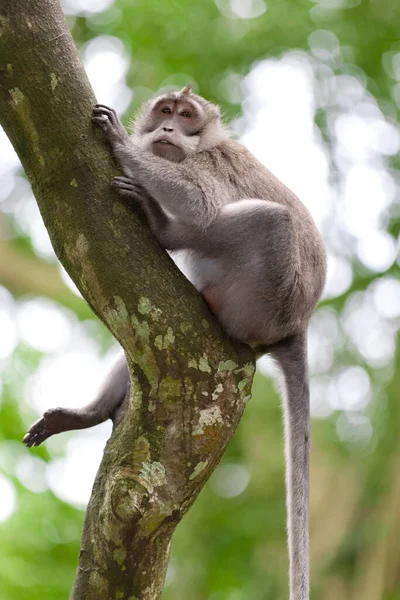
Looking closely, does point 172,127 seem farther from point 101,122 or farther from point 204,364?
point 204,364

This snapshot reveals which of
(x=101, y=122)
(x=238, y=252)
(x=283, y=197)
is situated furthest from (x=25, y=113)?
(x=283, y=197)

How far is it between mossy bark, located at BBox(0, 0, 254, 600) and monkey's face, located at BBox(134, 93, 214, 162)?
3.96 ft

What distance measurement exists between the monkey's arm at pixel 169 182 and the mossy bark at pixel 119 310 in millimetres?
197

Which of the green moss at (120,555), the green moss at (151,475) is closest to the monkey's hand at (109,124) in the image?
the green moss at (151,475)

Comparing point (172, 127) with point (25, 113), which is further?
point (172, 127)

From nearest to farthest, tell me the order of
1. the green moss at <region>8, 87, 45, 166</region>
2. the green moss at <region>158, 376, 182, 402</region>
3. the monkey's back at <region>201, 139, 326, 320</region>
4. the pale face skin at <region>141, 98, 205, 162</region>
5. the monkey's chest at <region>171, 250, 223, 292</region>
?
the green moss at <region>8, 87, 45, 166</region> → the green moss at <region>158, 376, 182, 402</region> → the monkey's chest at <region>171, 250, 223, 292</region> → the monkey's back at <region>201, 139, 326, 320</region> → the pale face skin at <region>141, 98, 205, 162</region>

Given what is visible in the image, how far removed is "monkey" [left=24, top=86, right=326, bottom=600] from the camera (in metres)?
4.25

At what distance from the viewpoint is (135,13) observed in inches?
372

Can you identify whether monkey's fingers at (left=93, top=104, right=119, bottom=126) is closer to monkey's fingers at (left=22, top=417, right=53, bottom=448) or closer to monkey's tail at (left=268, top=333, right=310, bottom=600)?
monkey's tail at (left=268, top=333, right=310, bottom=600)

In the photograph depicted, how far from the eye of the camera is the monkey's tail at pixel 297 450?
4242 millimetres

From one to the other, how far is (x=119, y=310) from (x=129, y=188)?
546 millimetres

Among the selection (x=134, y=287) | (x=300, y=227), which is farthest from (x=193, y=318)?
(x=300, y=227)

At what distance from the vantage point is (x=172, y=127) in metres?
4.96

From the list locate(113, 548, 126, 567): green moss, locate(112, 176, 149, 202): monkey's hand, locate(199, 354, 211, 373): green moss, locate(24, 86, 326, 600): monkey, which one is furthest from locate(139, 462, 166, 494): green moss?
locate(112, 176, 149, 202): monkey's hand
